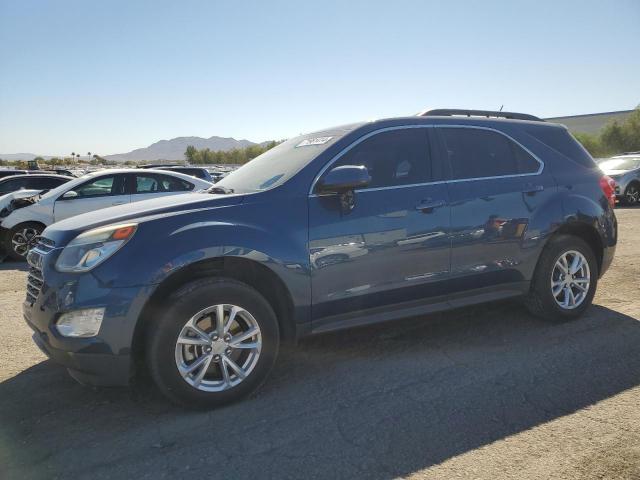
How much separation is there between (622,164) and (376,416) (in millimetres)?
17047

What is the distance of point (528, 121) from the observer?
4645 millimetres

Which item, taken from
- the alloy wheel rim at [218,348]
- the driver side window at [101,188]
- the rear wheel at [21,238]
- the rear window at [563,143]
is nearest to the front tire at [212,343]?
the alloy wheel rim at [218,348]

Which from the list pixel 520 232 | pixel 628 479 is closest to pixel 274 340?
pixel 628 479

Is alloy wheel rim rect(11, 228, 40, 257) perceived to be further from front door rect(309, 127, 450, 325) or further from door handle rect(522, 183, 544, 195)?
door handle rect(522, 183, 544, 195)

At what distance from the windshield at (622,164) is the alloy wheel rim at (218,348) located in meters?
16.7

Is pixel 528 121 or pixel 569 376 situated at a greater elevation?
pixel 528 121

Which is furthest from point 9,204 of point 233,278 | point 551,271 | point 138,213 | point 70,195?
point 551,271

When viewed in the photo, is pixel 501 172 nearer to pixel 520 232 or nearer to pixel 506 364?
pixel 520 232

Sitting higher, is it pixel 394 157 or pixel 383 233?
pixel 394 157

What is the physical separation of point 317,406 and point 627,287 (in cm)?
437

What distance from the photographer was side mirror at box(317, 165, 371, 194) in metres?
3.36

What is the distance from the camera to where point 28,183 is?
38.1 feet

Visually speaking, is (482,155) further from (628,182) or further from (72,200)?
(628,182)

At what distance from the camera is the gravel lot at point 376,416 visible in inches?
98.9
